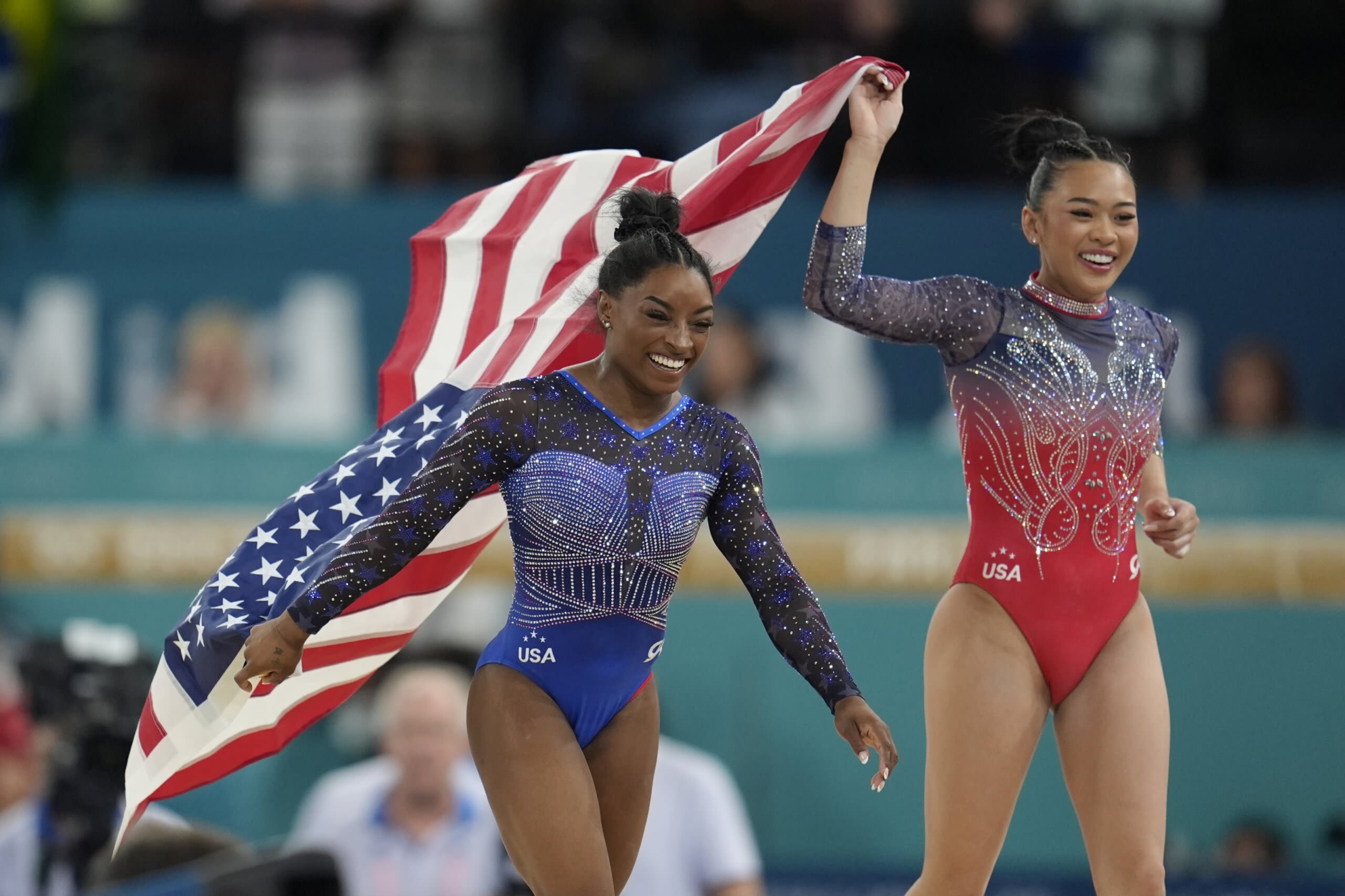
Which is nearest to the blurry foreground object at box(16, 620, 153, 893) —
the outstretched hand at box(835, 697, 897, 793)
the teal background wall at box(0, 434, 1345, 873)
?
the teal background wall at box(0, 434, 1345, 873)

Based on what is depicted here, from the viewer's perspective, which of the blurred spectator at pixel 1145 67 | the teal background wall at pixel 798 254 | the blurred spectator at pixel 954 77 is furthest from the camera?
the blurred spectator at pixel 1145 67

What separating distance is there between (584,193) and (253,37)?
6.18m

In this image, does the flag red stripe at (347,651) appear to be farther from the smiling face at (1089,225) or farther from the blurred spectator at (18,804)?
the blurred spectator at (18,804)

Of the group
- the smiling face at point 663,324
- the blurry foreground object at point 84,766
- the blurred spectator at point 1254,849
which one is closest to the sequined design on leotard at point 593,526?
the smiling face at point 663,324

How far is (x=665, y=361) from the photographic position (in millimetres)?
3697

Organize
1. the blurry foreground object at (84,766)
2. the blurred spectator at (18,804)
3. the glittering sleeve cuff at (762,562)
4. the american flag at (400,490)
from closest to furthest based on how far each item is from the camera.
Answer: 1. the glittering sleeve cuff at (762,562)
2. the american flag at (400,490)
3. the blurry foreground object at (84,766)
4. the blurred spectator at (18,804)

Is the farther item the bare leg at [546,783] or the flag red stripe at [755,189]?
the flag red stripe at [755,189]

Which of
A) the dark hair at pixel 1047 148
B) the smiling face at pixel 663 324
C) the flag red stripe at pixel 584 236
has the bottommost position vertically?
the smiling face at pixel 663 324

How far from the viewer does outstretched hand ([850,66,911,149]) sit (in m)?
4.03

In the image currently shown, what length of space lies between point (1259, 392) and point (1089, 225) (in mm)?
5046

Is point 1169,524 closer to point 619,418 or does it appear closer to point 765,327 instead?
point 619,418

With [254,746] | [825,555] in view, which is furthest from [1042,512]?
[825,555]

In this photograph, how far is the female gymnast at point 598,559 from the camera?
3639mm

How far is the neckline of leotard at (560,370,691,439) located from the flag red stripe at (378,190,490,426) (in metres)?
0.91
